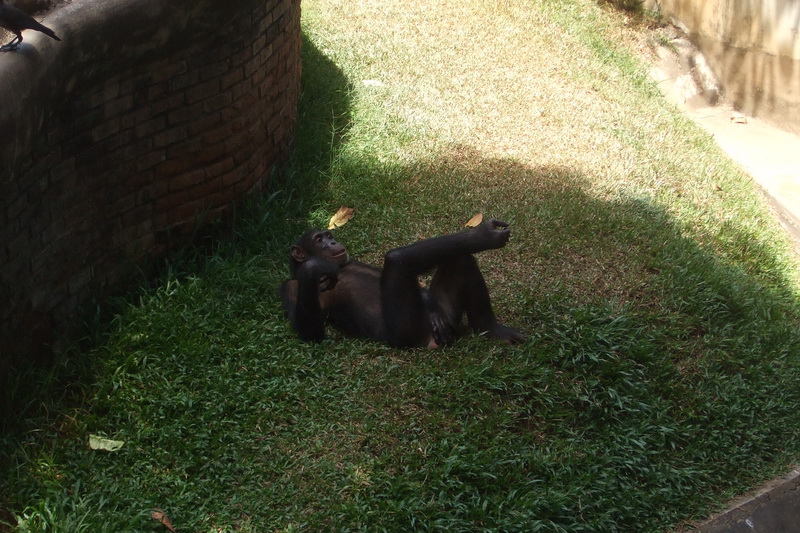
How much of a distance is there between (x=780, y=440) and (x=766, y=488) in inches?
14.0

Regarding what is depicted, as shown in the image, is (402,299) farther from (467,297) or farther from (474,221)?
(474,221)

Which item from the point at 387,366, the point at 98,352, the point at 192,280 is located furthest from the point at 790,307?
the point at 98,352

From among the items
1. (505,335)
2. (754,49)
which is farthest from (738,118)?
(505,335)

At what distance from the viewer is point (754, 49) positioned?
28.2ft

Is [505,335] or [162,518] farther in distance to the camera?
[505,335]

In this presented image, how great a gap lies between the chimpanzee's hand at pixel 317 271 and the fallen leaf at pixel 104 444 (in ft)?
3.61

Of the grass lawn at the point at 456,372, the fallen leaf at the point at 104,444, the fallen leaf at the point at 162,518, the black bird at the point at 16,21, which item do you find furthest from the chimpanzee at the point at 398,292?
the black bird at the point at 16,21

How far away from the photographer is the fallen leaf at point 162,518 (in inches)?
136

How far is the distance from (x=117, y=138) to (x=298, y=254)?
1.07 m

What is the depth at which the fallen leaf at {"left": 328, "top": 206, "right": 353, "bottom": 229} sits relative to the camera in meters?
5.58

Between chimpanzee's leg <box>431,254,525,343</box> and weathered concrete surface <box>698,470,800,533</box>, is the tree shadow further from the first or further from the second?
weathered concrete surface <box>698,470,800,533</box>

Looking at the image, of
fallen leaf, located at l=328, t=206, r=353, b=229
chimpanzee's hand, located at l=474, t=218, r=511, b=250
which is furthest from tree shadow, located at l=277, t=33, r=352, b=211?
chimpanzee's hand, located at l=474, t=218, r=511, b=250

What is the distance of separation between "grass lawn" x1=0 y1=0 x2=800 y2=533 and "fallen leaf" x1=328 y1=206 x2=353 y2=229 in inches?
4.0

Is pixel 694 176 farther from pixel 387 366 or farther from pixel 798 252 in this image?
pixel 387 366
